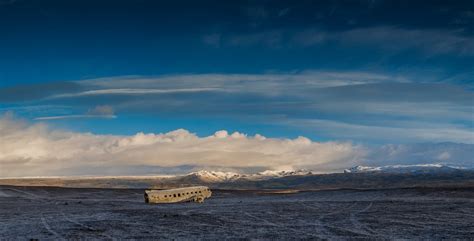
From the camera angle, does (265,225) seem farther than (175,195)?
No

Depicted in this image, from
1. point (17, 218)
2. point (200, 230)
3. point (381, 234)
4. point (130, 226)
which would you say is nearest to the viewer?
point (381, 234)

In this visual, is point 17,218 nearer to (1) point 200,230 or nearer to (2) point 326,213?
(1) point 200,230

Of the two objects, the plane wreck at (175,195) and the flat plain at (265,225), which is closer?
the flat plain at (265,225)

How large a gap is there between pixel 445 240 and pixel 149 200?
36913 millimetres

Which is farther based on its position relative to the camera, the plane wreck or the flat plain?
the plane wreck

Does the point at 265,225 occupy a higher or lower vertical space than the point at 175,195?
lower

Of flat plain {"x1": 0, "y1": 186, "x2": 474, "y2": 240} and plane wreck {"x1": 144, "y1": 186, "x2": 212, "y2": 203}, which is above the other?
plane wreck {"x1": 144, "y1": 186, "x2": 212, "y2": 203}

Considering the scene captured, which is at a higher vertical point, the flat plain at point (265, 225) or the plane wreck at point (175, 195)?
the plane wreck at point (175, 195)

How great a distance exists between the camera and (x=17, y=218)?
3828 cm

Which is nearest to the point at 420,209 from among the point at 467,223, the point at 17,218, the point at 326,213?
the point at 326,213

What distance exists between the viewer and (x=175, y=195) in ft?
188

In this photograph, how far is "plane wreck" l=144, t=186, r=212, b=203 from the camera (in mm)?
56625

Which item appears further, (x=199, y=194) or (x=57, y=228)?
(x=199, y=194)

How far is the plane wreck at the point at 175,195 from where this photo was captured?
5662 cm
